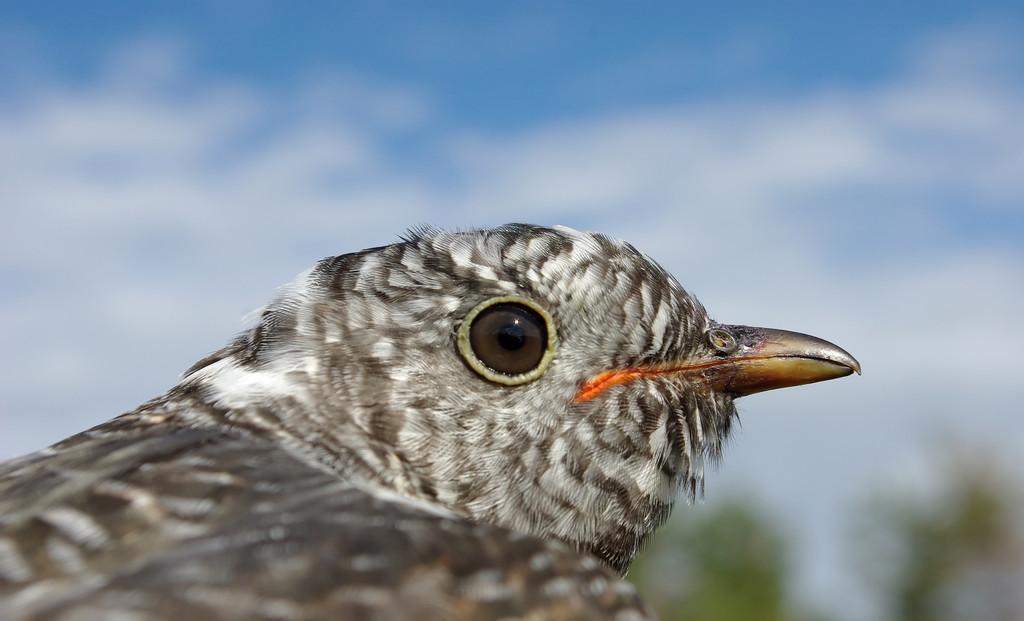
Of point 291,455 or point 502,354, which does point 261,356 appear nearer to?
point 291,455

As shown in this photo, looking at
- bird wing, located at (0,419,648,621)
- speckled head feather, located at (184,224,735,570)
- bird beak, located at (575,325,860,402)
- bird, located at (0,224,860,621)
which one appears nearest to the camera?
bird wing, located at (0,419,648,621)

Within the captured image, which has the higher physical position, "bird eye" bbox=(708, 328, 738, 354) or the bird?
"bird eye" bbox=(708, 328, 738, 354)

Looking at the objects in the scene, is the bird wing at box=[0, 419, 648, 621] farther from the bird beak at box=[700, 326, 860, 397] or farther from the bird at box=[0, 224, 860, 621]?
the bird beak at box=[700, 326, 860, 397]


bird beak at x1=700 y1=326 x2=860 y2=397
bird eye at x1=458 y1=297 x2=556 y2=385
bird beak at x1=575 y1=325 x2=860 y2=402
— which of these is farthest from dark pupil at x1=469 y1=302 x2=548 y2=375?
bird beak at x1=700 y1=326 x2=860 y2=397

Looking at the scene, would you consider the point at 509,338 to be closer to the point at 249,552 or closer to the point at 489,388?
the point at 489,388

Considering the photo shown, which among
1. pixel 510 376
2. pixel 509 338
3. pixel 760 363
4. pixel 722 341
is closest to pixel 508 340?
pixel 509 338
